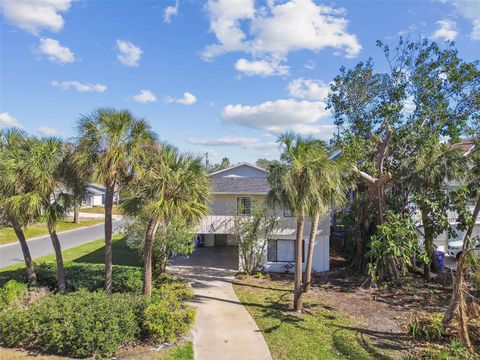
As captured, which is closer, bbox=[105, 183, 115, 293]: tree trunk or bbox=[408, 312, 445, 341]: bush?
bbox=[408, 312, 445, 341]: bush

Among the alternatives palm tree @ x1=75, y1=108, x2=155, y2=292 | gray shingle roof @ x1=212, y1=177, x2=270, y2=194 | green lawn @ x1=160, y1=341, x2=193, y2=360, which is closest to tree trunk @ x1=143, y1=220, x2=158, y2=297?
palm tree @ x1=75, y1=108, x2=155, y2=292

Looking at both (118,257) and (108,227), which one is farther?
(118,257)

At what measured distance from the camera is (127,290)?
1316cm

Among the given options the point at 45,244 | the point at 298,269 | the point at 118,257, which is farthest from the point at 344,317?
the point at 45,244

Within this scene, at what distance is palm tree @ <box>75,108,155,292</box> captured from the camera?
11.0 metres

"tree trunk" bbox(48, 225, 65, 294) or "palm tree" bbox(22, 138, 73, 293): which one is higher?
"palm tree" bbox(22, 138, 73, 293)

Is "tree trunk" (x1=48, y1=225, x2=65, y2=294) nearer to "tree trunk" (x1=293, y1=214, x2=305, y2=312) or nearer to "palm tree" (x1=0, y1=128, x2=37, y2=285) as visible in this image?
"palm tree" (x1=0, y1=128, x2=37, y2=285)

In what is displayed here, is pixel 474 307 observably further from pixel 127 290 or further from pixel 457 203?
pixel 127 290

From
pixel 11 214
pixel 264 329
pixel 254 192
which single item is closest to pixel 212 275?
pixel 254 192

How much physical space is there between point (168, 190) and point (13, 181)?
504 cm

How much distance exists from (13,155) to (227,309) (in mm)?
9452

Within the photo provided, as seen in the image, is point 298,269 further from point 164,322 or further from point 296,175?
point 164,322

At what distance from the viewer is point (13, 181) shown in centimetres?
1115

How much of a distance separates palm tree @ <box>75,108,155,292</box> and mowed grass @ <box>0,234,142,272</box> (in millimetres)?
10982
